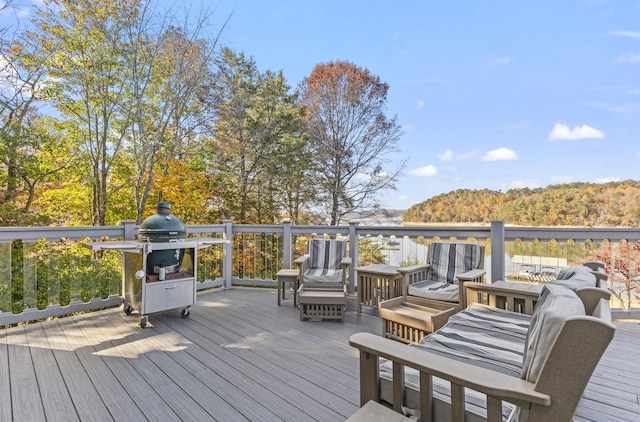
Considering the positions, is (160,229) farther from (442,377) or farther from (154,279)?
(442,377)

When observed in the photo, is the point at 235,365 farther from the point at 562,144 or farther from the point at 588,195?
the point at 562,144

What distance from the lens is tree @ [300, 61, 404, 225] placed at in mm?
11242

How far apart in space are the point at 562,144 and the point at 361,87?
29.5 feet

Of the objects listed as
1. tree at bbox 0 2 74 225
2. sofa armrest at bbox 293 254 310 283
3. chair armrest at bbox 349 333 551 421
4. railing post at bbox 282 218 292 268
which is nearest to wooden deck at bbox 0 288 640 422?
sofa armrest at bbox 293 254 310 283

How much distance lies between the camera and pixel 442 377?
108cm

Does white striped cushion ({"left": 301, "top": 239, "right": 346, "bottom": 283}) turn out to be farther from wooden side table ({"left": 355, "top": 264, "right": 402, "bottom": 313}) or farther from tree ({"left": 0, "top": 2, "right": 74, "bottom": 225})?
tree ({"left": 0, "top": 2, "right": 74, "bottom": 225})

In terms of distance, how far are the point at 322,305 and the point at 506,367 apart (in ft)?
8.00

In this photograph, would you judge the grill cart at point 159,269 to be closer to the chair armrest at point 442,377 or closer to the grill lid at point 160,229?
the grill lid at point 160,229

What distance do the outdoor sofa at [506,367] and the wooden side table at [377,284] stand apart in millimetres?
1829

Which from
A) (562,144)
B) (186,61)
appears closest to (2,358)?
(186,61)

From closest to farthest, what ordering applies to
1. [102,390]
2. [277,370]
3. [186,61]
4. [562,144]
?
[102,390], [277,370], [186,61], [562,144]

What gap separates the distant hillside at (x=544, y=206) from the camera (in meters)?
9.77

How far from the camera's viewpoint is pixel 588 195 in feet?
34.1

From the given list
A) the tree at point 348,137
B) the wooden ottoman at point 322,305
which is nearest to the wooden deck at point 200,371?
the wooden ottoman at point 322,305
